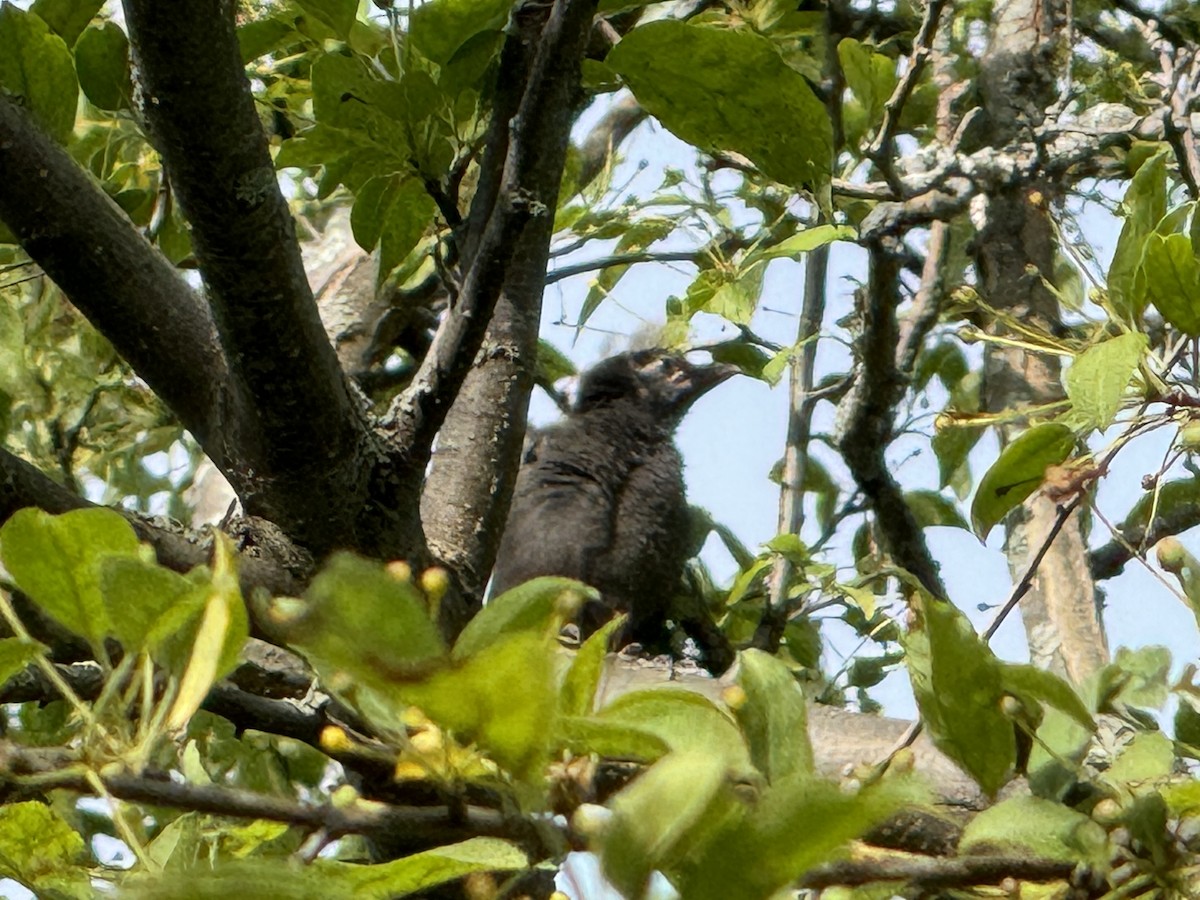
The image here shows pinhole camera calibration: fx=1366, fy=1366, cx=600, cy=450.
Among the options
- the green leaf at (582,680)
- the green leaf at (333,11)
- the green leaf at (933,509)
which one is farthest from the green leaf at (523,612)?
the green leaf at (933,509)

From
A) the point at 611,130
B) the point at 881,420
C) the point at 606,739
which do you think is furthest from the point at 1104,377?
the point at 611,130

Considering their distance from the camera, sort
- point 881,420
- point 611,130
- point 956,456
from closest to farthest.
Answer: point 881,420 < point 956,456 < point 611,130

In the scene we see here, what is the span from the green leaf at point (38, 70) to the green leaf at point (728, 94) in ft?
1.32

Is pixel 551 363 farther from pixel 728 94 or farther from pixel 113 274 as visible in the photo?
pixel 728 94

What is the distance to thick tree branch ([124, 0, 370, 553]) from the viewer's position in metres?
0.73

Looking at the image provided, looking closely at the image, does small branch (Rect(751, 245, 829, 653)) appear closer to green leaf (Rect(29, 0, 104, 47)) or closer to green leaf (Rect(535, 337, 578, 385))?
green leaf (Rect(535, 337, 578, 385))

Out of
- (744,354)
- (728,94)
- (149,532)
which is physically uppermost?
(728,94)

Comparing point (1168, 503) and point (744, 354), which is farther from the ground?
point (744, 354)

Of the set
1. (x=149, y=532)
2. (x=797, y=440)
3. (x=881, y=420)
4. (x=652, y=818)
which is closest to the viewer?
(x=652, y=818)

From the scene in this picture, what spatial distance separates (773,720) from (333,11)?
65cm

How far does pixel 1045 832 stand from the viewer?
0.45m

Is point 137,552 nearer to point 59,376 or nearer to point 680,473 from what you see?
point 59,376

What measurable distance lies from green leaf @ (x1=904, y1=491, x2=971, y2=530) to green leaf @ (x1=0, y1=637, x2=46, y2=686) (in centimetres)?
146

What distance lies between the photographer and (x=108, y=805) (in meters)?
0.39
